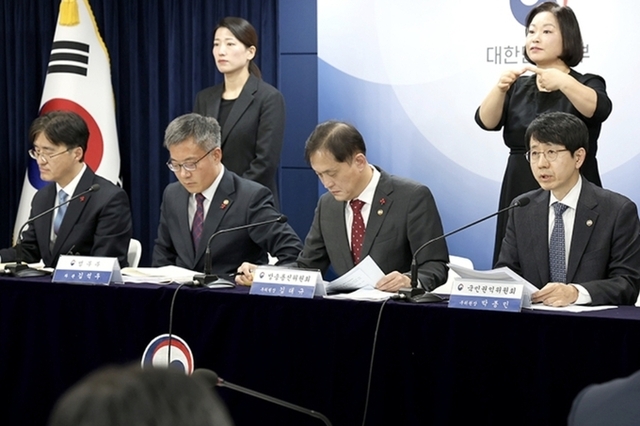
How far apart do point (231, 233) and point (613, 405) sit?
2808 mm

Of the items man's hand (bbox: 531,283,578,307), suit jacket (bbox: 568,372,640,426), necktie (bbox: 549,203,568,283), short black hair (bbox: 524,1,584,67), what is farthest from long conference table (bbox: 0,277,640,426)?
suit jacket (bbox: 568,372,640,426)

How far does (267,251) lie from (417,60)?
153 centimetres

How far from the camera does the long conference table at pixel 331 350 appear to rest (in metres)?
2.40

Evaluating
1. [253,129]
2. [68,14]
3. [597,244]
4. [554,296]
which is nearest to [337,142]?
[597,244]

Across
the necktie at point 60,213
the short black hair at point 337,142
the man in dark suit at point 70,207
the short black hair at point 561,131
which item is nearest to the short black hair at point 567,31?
the short black hair at point 561,131

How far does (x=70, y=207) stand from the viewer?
385 centimetres

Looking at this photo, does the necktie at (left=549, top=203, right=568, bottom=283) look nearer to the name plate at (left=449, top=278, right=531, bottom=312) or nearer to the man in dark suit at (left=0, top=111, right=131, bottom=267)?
the name plate at (left=449, top=278, right=531, bottom=312)

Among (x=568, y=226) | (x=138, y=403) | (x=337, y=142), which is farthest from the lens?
(x=337, y=142)

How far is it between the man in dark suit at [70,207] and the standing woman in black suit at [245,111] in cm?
80

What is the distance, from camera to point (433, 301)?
2.62 meters

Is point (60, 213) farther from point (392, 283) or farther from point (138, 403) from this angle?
point (138, 403)

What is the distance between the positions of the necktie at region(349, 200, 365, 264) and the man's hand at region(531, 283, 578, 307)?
0.88 m

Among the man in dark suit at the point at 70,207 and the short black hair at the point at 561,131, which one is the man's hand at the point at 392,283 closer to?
the short black hair at the point at 561,131

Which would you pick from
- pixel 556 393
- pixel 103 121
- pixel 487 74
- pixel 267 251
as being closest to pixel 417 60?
pixel 487 74
